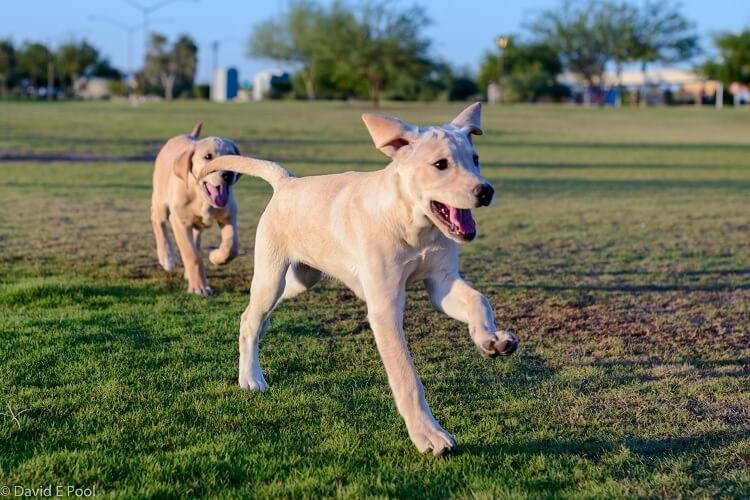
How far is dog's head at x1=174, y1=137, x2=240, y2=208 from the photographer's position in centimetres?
805

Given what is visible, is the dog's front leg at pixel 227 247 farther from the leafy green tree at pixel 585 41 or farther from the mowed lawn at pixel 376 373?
the leafy green tree at pixel 585 41

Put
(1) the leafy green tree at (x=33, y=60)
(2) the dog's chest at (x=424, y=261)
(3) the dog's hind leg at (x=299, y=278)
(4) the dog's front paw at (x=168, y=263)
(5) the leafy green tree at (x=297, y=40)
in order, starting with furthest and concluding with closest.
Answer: (1) the leafy green tree at (x=33, y=60)
(5) the leafy green tree at (x=297, y=40)
(4) the dog's front paw at (x=168, y=263)
(3) the dog's hind leg at (x=299, y=278)
(2) the dog's chest at (x=424, y=261)

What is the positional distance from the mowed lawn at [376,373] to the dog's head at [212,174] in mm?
831

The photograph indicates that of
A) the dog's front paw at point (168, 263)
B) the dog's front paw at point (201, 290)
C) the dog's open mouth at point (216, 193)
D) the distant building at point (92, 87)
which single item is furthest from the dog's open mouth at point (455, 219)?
the distant building at point (92, 87)

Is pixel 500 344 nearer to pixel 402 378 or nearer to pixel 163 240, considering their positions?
pixel 402 378

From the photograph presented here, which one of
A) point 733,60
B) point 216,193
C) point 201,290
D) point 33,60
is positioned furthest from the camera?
point 33,60

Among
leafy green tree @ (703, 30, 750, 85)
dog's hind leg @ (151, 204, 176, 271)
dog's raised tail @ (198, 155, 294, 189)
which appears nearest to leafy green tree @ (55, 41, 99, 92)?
leafy green tree @ (703, 30, 750, 85)

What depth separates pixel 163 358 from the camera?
5.75 metres

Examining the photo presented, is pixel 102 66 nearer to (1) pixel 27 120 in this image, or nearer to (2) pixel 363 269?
(1) pixel 27 120

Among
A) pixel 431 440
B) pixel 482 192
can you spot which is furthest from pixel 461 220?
pixel 431 440

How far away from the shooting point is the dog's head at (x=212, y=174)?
8055mm

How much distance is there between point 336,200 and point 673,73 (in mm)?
105961

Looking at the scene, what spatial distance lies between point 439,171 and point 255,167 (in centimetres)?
201

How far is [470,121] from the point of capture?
182 inches
